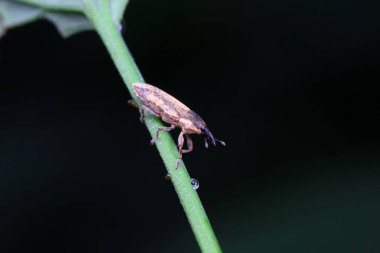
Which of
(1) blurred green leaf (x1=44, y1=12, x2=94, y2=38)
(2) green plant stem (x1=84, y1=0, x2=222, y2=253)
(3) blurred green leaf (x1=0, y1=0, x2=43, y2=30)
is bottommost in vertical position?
(2) green plant stem (x1=84, y1=0, x2=222, y2=253)

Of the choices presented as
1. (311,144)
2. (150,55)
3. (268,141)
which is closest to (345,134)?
(311,144)

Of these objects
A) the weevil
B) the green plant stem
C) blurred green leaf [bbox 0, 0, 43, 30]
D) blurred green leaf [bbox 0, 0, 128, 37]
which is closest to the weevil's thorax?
the weevil

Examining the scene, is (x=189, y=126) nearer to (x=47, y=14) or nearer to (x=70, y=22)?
(x=70, y=22)

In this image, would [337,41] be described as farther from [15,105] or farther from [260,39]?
[15,105]

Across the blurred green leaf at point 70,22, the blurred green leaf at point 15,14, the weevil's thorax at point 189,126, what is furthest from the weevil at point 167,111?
the blurred green leaf at point 15,14

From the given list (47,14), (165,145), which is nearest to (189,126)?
(165,145)

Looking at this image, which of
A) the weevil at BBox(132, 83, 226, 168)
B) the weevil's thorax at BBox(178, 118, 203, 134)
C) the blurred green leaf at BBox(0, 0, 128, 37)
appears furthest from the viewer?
the blurred green leaf at BBox(0, 0, 128, 37)

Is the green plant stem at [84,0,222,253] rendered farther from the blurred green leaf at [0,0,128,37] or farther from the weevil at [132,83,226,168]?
the blurred green leaf at [0,0,128,37]
